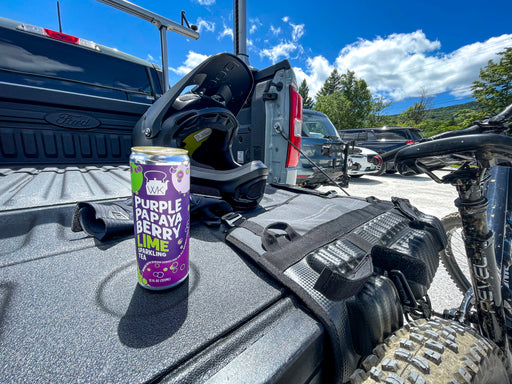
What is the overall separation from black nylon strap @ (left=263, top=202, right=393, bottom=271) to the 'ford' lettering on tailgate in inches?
97.3

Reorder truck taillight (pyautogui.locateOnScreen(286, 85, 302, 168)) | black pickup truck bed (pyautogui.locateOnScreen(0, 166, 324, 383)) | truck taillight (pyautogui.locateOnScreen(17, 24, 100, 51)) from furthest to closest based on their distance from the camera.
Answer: truck taillight (pyautogui.locateOnScreen(286, 85, 302, 168)) < truck taillight (pyautogui.locateOnScreen(17, 24, 100, 51)) < black pickup truck bed (pyautogui.locateOnScreen(0, 166, 324, 383))

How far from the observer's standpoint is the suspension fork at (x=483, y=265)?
905 mm

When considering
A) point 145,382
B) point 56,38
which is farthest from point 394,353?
point 56,38

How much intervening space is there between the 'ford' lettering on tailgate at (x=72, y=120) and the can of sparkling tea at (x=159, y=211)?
223 centimetres

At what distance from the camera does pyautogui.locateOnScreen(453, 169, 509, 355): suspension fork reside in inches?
35.6

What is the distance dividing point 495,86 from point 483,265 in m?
22.5

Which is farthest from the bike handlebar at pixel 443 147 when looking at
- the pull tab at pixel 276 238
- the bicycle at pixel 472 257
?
the pull tab at pixel 276 238

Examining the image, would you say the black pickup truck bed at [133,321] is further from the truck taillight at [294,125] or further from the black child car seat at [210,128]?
the truck taillight at [294,125]

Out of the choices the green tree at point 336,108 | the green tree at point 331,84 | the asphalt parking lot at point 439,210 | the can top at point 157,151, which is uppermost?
the green tree at point 331,84

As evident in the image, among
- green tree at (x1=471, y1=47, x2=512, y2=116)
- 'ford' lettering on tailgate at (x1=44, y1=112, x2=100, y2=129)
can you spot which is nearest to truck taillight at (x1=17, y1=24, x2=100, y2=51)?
'ford' lettering on tailgate at (x1=44, y1=112, x2=100, y2=129)

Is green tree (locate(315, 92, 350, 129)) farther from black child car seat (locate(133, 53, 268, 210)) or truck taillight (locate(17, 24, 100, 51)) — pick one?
black child car seat (locate(133, 53, 268, 210))

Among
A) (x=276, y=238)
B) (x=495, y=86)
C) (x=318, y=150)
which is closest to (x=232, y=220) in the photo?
(x=276, y=238)

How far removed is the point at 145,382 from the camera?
37 cm

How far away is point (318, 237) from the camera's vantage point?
83 centimetres
